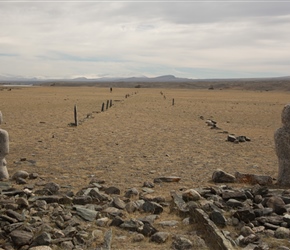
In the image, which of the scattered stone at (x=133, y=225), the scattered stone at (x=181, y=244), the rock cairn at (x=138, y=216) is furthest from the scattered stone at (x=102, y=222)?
the scattered stone at (x=181, y=244)

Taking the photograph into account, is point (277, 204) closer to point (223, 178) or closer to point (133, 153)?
point (223, 178)

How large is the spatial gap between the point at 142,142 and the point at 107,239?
11.0 meters

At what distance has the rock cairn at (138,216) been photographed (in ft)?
19.9

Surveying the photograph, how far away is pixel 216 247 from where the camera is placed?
5.84 m

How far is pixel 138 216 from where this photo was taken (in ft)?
24.2

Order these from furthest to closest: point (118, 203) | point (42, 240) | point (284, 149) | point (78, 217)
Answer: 1. point (284, 149)
2. point (118, 203)
3. point (78, 217)
4. point (42, 240)

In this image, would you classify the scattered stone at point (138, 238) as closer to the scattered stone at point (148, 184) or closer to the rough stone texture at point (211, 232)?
the rough stone texture at point (211, 232)

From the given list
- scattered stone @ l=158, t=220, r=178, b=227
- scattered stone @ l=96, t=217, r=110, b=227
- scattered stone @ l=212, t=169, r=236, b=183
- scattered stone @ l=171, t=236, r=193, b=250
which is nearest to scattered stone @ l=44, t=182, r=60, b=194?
scattered stone @ l=96, t=217, r=110, b=227

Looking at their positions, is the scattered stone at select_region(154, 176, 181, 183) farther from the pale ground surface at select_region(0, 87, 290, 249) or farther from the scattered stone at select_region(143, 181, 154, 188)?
the scattered stone at select_region(143, 181, 154, 188)

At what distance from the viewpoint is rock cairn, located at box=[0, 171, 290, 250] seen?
19.9ft

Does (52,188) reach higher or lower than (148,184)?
higher

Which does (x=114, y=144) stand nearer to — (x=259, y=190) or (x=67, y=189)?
(x=67, y=189)

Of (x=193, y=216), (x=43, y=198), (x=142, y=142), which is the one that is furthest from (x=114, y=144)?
(x=193, y=216)

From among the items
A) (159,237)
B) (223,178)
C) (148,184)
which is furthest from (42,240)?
(223,178)
